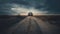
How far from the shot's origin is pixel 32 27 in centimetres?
482

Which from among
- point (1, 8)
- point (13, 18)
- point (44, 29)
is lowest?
point (44, 29)

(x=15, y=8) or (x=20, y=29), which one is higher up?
(x=15, y=8)

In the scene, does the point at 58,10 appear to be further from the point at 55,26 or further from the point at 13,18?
the point at 13,18

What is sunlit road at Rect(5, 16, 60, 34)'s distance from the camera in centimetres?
464

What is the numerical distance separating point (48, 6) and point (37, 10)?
34 centimetres

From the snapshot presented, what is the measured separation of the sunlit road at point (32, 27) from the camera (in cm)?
464

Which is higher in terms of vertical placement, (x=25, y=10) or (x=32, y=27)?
→ (x=25, y=10)

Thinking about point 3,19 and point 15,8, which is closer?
point 15,8

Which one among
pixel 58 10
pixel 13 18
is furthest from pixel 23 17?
pixel 58 10

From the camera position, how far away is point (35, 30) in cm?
467

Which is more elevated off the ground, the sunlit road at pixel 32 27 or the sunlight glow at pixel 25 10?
the sunlight glow at pixel 25 10

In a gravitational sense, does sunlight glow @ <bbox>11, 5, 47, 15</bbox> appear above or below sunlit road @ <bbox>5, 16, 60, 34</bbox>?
above

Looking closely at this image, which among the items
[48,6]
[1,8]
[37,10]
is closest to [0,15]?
[1,8]

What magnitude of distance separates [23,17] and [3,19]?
2.08 ft
